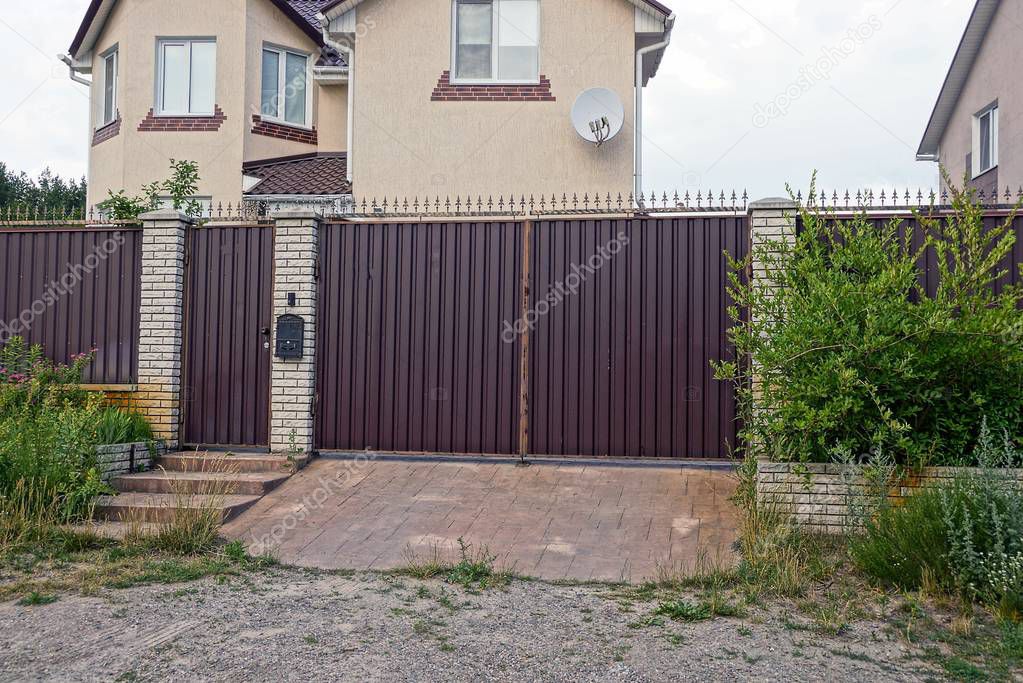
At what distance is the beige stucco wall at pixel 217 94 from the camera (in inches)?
621

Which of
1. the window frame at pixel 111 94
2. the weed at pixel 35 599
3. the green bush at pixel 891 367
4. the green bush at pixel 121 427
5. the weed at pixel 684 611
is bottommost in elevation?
the weed at pixel 35 599

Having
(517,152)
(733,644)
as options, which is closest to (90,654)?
(733,644)

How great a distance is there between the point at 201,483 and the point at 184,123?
1026cm

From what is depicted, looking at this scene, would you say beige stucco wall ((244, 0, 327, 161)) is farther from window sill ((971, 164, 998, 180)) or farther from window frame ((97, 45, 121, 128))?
window sill ((971, 164, 998, 180))

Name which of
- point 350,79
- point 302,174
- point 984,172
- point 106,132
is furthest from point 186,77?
point 984,172

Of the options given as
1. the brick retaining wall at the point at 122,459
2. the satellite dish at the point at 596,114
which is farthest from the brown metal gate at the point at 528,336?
the satellite dish at the point at 596,114

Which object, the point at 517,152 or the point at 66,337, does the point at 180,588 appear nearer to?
the point at 66,337

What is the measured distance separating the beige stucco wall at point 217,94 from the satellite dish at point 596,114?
6451 mm

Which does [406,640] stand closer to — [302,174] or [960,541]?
[960,541]

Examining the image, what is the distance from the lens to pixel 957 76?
18.3 metres

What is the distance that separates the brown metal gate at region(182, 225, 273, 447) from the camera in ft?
28.1

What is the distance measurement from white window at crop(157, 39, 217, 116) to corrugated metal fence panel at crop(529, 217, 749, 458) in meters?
10.3

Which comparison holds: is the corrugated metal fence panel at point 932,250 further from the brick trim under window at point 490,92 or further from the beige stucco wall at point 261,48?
the beige stucco wall at point 261,48

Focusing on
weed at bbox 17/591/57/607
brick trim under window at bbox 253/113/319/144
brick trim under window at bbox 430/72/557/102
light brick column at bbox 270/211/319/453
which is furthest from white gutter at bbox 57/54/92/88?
weed at bbox 17/591/57/607
